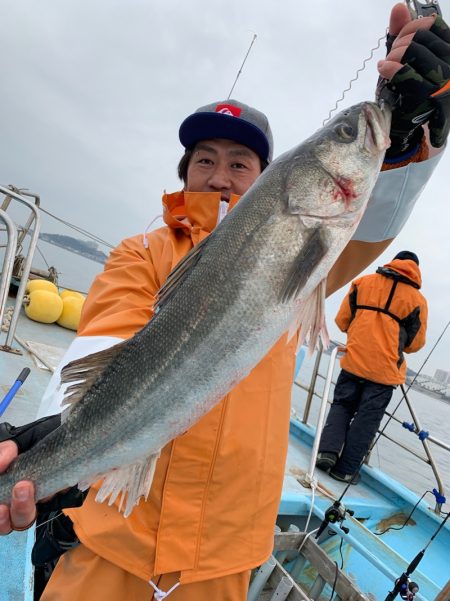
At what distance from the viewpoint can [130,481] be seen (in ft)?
6.02

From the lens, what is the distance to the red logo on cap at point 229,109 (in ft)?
9.12

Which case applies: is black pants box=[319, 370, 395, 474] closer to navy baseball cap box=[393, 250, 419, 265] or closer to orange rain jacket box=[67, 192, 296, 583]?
navy baseball cap box=[393, 250, 419, 265]

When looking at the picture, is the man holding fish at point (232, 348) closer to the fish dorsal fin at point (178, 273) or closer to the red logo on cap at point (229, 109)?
the fish dorsal fin at point (178, 273)

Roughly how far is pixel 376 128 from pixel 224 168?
105 cm

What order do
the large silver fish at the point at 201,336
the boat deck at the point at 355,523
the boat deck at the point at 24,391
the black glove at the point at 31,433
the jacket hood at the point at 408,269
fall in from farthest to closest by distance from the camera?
1. the jacket hood at the point at 408,269
2. the boat deck at the point at 355,523
3. the boat deck at the point at 24,391
4. the black glove at the point at 31,433
5. the large silver fish at the point at 201,336

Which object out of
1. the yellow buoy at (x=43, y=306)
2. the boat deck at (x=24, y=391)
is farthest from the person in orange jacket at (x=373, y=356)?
the yellow buoy at (x=43, y=306)

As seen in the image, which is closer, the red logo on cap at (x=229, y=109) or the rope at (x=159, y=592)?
the rope at (x=159, y=592)

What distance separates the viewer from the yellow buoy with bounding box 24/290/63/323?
884cm

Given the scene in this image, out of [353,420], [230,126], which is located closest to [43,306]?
[353,420]

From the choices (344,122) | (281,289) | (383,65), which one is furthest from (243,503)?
(383,65)

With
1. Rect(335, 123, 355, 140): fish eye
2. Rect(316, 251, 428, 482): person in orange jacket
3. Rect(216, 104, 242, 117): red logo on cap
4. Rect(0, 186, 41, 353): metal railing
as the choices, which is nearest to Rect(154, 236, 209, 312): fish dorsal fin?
Rect(335, 123, 355, 140): fish eye

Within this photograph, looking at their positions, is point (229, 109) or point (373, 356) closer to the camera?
point (229, 109)

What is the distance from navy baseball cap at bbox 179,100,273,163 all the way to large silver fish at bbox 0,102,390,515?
0.87 metres

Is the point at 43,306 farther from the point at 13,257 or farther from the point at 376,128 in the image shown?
the point at 376,128
